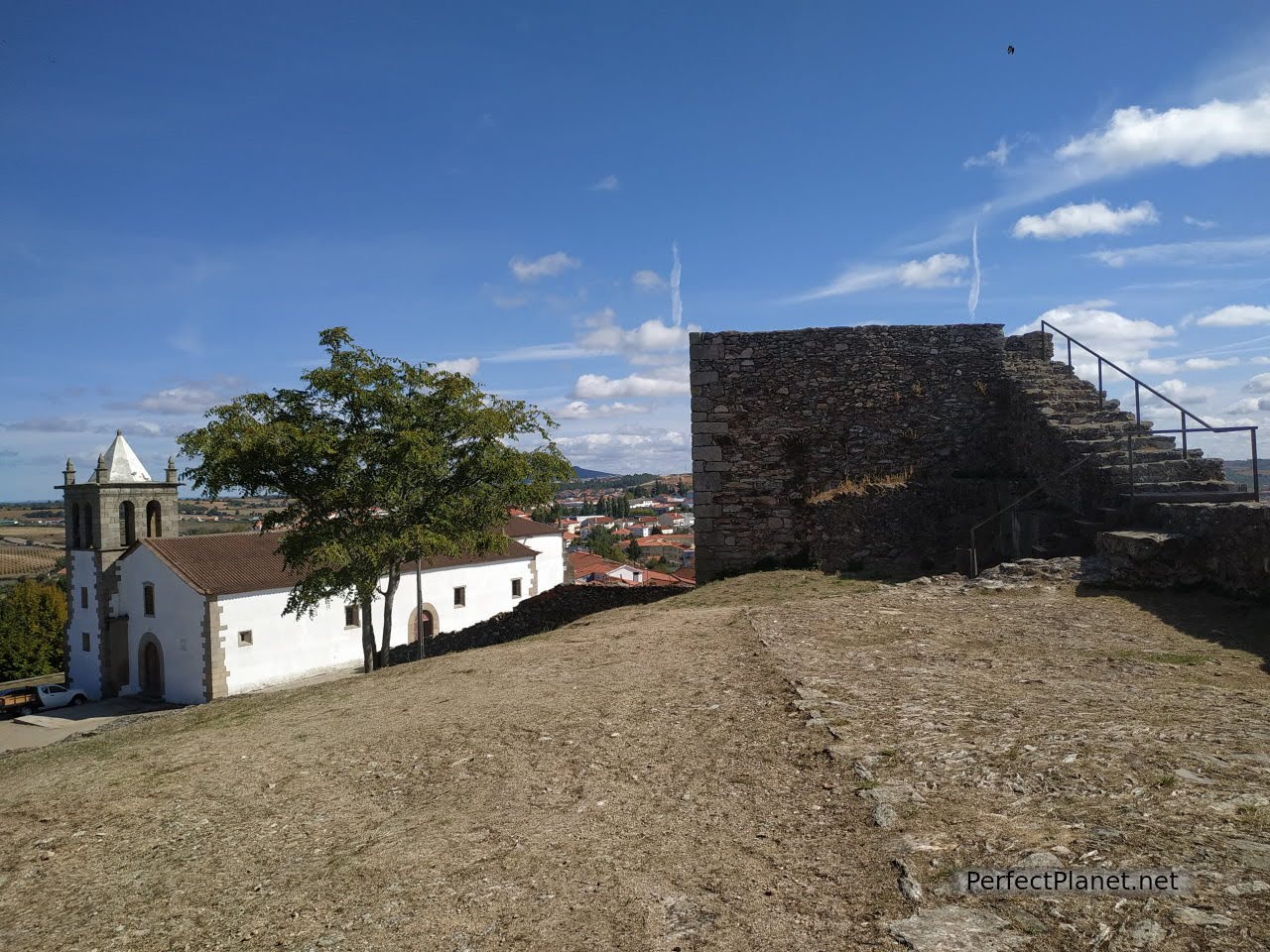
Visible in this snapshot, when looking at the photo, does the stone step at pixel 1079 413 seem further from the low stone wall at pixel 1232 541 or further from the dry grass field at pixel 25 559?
the dry grass field at pixel 25 559

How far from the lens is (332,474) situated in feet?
49.4

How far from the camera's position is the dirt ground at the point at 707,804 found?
3.29m

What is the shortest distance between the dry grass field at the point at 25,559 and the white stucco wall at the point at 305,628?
55561 mm

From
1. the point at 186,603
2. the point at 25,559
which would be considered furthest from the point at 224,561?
the point at 25,559

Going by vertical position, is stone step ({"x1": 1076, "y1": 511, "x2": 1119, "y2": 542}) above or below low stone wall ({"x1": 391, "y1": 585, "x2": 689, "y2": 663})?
above

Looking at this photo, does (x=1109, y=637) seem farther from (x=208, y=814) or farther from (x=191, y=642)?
(x=191, y=642)

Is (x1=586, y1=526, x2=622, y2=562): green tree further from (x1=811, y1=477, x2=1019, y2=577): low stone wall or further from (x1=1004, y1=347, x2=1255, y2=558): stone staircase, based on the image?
(x1=1004, y1=347, x2=1255, y2=558): stone staircase

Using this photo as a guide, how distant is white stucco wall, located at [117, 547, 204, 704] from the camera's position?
3148 cm

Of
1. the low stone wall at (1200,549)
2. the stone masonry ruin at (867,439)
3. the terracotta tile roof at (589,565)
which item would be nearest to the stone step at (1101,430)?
the stone masonry ruin at (867,439)

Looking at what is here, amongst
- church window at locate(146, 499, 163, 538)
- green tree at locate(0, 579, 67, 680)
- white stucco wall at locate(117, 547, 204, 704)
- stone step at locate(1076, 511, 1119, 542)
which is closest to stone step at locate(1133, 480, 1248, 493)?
stone step at locate(1076, 511, 1119, 542)

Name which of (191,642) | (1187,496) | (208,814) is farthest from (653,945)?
(191,642)

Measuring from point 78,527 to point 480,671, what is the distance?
37.9 m

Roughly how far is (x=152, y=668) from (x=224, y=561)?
583 cm

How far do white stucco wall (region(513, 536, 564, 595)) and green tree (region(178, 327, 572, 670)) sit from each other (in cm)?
2843
